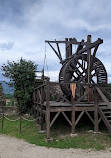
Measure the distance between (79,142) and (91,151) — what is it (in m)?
0.93

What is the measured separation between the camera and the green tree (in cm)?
1359

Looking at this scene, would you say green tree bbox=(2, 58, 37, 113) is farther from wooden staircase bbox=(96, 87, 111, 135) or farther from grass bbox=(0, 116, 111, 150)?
wooden staircase bbox=(96, 87, 111, 135)

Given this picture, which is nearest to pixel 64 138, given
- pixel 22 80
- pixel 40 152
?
pixel 40 152

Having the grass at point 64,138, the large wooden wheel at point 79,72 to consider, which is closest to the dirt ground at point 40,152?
the grass at point 64,138

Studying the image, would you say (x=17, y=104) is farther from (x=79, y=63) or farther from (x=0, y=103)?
(x=79, y=63)

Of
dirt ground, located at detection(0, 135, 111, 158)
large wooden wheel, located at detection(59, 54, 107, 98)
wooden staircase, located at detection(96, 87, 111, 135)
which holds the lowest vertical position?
dirt ground, located at detection(0, 135, 111, 158)

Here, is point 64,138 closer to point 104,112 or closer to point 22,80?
point 104,112

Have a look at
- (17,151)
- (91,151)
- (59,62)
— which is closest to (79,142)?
(91,151)

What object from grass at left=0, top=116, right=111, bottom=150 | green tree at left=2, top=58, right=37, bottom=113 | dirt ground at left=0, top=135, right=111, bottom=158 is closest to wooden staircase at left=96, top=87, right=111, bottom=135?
grass at left=0, top=116, right=111, bottom=150

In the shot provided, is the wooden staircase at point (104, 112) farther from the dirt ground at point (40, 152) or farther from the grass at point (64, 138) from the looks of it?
the dirt ground at point (40, 152)

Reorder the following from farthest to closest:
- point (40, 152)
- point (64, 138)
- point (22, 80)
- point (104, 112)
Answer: point (22, 80) → point (104, 112) → point (64, 138) → point (40, 152)

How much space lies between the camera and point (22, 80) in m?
13.7

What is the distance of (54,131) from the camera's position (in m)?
8.89

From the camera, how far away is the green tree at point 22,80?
13594mm
